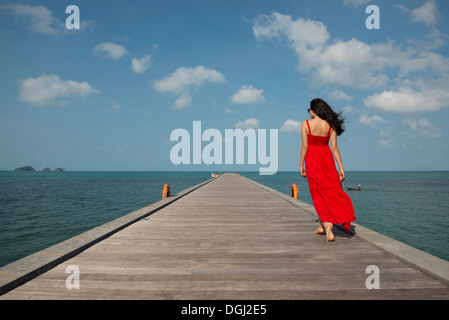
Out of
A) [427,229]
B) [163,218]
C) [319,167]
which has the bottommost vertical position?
[427,229]

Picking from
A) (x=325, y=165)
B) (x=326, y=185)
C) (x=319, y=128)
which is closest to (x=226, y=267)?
(x=326, y=185)

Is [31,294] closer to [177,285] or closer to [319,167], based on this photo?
[177,285]

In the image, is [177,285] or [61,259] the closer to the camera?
[177,285]

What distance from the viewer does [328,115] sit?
12.9 ft

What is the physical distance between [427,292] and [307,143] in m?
2.35

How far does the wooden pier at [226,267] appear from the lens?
2236 mm

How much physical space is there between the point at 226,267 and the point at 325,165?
220 centimetres

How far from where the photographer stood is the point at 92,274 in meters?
2.62

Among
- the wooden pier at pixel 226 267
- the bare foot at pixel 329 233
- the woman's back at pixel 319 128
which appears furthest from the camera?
the woman's back at pixel 319 128

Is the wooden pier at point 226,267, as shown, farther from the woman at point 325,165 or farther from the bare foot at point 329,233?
the woman at point 325,165

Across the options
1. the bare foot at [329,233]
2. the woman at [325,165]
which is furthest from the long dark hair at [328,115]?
the bare foot at [329,233]

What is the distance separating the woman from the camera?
150 inches

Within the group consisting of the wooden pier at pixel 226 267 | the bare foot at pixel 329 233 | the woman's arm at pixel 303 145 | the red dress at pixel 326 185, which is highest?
the woman's arm at pixel 303 145

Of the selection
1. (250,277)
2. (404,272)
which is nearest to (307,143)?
(404,272)
